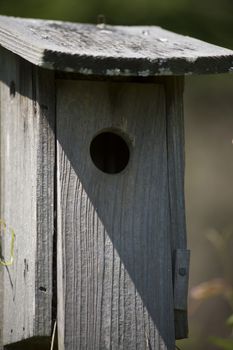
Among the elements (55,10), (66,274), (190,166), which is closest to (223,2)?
(55,10)

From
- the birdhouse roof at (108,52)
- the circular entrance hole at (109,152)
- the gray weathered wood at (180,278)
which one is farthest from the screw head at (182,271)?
the birdhouse roof at (108,52)

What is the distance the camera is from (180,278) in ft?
11.1

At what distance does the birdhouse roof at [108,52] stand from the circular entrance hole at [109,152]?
1.33ft

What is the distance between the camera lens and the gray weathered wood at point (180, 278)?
133 inches

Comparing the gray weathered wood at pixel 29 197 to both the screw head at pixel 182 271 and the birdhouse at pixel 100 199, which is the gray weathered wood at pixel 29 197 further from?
the screw head at pixel 182 271

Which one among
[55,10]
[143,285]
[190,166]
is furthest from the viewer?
[190,166]

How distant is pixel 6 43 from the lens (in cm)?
333

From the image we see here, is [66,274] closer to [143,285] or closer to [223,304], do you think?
[143,285]

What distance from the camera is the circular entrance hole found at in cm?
361

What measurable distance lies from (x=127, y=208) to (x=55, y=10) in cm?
263

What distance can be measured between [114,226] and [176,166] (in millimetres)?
331

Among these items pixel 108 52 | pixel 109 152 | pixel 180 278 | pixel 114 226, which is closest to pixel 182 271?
pixel 180 278

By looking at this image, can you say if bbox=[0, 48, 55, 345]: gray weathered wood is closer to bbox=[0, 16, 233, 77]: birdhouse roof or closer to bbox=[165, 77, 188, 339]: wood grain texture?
bbox=[0, 16, 233, 77]: birdhouse roof

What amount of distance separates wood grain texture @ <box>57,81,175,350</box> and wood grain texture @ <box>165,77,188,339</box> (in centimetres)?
3
